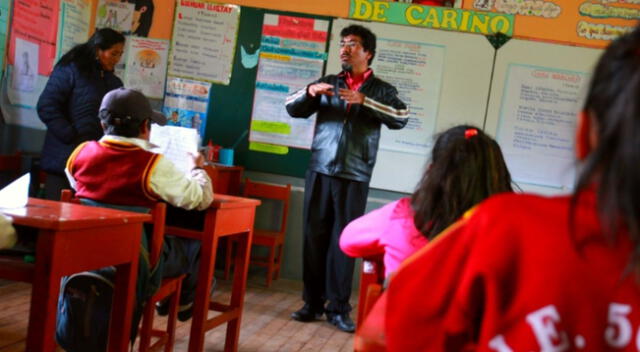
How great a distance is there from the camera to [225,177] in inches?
178

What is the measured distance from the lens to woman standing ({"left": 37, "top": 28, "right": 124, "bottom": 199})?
356 centimetres

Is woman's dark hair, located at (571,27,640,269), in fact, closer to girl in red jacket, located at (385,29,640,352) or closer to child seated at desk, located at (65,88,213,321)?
girl in red jacket, located at (385,29,640,352)

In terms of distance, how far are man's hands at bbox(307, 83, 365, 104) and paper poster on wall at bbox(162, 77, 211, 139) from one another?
1619mm

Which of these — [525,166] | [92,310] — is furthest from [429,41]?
[92,310]

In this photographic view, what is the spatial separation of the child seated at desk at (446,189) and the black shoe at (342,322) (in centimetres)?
195

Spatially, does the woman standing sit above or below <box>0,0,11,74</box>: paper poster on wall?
below

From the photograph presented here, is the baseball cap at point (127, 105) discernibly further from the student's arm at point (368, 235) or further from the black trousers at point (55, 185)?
the black trousers at point (55, 185)

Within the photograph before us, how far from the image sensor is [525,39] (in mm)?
4520

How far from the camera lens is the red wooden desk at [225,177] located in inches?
170

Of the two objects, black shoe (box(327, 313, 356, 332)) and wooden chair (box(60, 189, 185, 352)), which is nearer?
wooden chair (box(60, 189, 185, 352))

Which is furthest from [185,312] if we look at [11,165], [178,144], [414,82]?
[414,82]

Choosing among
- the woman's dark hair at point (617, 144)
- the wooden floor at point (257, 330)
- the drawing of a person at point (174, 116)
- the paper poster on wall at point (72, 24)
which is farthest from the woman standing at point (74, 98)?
the woman's dark hair at point (617, 144)

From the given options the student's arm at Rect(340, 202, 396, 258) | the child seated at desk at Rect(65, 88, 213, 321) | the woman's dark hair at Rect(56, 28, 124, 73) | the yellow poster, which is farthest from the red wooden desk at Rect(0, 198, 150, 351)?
the yellow poster

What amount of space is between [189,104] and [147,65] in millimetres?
425
